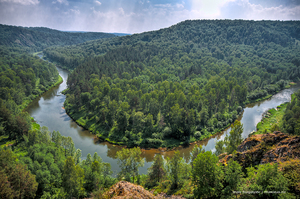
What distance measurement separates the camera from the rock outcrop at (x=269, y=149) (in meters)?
21.2

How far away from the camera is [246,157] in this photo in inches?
976

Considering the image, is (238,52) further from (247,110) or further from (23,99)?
(23,99)

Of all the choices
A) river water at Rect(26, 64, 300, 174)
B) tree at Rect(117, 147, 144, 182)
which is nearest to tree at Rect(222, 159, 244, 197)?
tree at Rect(117, 147, 144, 182)

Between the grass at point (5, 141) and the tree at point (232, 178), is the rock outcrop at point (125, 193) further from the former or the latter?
the grass at point (5, 141)

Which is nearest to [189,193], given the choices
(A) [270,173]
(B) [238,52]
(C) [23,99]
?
(A) [270,173]

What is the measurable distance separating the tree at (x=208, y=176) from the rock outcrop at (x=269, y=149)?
462 cm

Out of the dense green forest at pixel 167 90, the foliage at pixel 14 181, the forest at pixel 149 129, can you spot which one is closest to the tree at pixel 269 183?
the forest at pixel 149 129

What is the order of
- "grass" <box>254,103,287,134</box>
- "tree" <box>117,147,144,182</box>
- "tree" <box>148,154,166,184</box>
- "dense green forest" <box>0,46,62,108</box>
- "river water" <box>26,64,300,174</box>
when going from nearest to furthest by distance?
"tree" <box>117,147,144,182</box> → "tree" <box>148,154,166,184</box> → "river water" <box>26,64,300,174</box> → "grass" <box>254,103,287,134</box> → "dense green forest" <box>0,46,62,108</box>

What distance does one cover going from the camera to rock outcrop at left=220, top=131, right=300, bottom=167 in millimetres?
21203

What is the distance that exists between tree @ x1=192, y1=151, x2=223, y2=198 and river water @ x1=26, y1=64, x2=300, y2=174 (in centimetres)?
2485

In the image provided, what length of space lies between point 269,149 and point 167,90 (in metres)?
61.2

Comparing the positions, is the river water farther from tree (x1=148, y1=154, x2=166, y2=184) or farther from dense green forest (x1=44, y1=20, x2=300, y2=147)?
tree (x1=148, y1=154, x2=166, y2=184)

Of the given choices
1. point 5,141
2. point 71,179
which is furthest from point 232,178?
point 5,141

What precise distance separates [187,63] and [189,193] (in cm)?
12509
